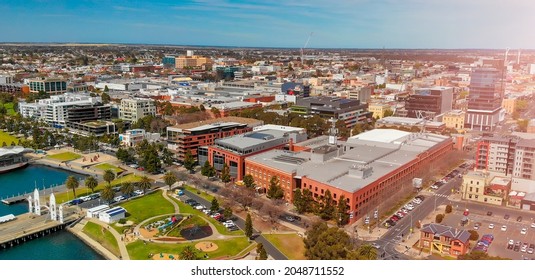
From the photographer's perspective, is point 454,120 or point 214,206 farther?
point 454,120

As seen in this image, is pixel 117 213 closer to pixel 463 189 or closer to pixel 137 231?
pixel 137 231

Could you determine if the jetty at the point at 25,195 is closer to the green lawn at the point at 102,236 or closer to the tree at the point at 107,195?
the tree at the point at 107,195

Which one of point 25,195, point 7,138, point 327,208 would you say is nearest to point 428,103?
point 327,208

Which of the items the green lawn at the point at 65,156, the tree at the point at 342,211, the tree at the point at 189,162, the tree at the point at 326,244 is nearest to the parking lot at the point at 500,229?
the tree at the point at 342,211

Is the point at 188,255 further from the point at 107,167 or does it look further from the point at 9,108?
the point at 9,108

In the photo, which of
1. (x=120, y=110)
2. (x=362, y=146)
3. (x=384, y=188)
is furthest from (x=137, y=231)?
(x=120, y=110)

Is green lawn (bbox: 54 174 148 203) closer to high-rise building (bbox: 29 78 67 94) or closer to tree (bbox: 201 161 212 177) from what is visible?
tree (bbox: 201 161 212 177)

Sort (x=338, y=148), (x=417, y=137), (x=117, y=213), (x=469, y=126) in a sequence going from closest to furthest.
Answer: (x=117, y=213) → (x=338, y=148) → (x=417, y=137) → (x=469, y=126)

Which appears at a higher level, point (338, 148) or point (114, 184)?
point (338, 148)
